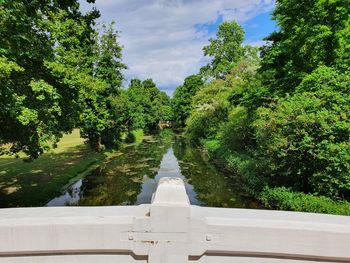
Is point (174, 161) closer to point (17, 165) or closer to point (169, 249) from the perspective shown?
point (17, 165)

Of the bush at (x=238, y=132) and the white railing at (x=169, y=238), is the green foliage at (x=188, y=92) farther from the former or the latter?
the white railing at (x=169, y=238)

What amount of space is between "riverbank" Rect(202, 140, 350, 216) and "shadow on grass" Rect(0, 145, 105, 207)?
1165 cm

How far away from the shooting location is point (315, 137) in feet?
47.7

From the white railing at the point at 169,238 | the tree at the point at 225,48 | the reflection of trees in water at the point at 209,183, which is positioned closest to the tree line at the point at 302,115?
the reflection of trees in water at the point at 209,183

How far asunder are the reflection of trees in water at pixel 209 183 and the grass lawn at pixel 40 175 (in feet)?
28.1

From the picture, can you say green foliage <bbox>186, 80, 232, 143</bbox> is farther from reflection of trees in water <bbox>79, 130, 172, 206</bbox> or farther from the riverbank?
the riverbank

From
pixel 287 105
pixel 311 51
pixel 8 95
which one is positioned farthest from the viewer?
pixel 311 51

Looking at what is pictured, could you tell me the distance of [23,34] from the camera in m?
12.1

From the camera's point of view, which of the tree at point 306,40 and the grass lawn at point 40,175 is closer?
the grass lawn at point 40,175

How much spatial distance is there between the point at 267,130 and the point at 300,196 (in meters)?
3.89

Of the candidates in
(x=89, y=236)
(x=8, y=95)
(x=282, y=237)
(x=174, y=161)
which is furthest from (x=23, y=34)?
(x=174, y=161)

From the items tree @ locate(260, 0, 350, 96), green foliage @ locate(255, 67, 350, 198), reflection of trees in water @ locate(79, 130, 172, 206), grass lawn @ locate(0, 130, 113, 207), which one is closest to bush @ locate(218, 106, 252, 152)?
tree @ locate(260, 0, 350, 96)

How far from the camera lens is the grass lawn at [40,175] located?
54.6 feet

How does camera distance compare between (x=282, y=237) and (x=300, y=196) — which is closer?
(x=282, y=237)
